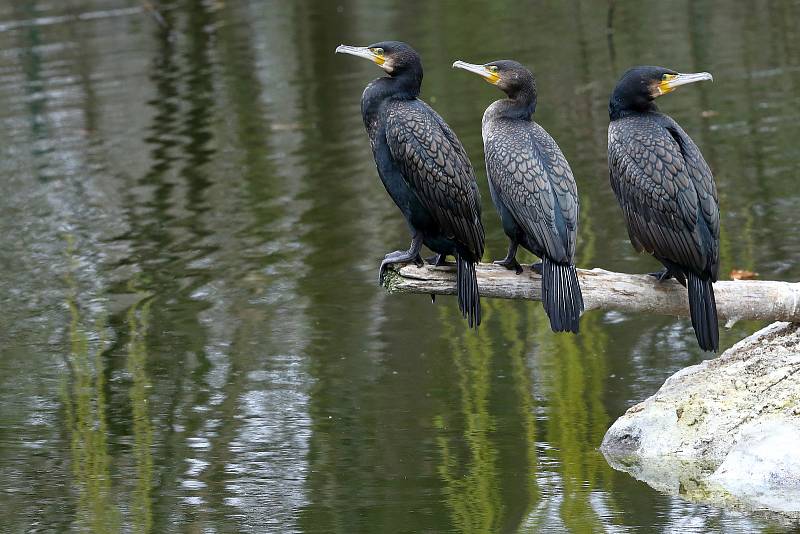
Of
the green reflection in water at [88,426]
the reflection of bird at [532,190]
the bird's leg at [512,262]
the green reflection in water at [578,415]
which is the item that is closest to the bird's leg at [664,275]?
the reflection of bird at [532,190]

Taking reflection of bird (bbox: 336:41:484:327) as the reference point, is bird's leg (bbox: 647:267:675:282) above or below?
below

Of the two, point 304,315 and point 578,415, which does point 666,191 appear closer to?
point 578,415

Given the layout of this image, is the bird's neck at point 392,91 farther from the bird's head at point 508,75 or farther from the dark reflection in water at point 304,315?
the dark reflection in water at point 304,315

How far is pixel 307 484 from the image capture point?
611 centimetres

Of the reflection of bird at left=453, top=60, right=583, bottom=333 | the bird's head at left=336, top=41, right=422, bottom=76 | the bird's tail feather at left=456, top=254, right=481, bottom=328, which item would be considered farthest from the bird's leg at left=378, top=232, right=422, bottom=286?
the bird's head at left=336, top=41, right=422, bottom=76

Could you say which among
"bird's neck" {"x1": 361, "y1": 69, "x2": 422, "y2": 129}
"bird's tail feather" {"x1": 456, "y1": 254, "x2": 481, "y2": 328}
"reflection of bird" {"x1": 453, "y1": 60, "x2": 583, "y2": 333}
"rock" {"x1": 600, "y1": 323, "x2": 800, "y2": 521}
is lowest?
"rock" {"x1": 600, "y1": 323, "x2": 800, "y2": 521}

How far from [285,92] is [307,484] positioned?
381 inches

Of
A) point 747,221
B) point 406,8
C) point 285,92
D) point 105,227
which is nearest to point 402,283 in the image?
point 747,221

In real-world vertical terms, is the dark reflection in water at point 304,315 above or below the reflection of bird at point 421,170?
below

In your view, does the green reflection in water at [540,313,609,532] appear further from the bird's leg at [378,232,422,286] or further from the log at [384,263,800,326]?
the bird's leg at [378,232,422,286]

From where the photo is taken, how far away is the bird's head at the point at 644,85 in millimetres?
5961

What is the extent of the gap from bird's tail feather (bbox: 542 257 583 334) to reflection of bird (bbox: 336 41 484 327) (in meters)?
0.32

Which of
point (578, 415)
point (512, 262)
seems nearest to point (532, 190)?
point (512, 262)

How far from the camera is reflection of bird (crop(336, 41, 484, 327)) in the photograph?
5.86 meters
